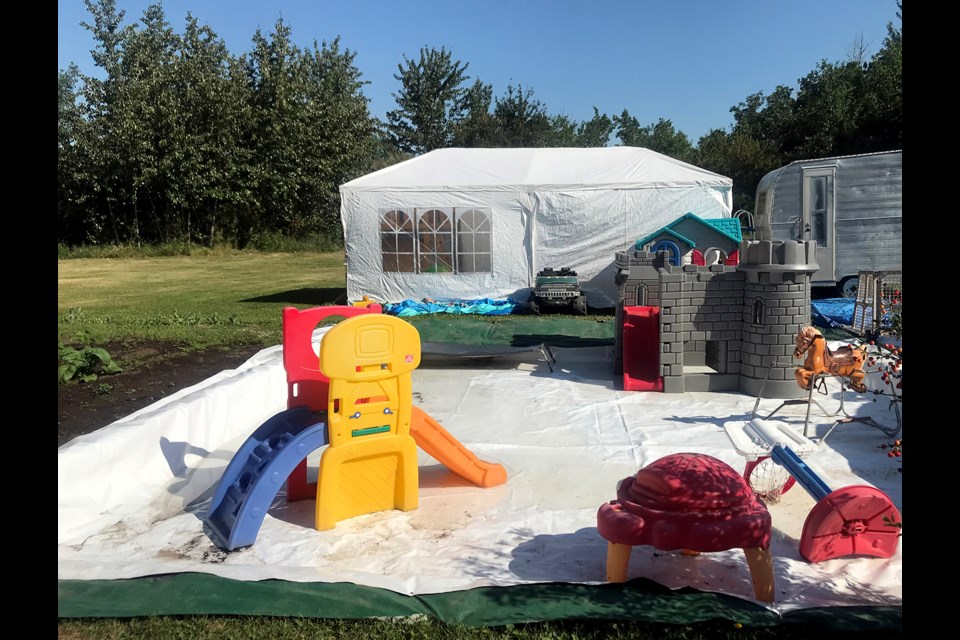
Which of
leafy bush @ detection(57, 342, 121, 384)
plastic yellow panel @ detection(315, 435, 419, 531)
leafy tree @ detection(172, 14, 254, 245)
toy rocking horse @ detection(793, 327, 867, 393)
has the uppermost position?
leafy tree @ detection(172, 14, 254, 245)

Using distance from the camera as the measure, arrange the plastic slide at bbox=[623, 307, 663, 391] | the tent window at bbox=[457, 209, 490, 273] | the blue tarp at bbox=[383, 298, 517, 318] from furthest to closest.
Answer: the tent window at bbox=[457, 209, 490, 273]
the blue tarp at bbox=[383, 298, 517, 318]
the plastic slide at bbox=[623, 307, 663, 391]

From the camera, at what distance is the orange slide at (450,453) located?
4.48 m

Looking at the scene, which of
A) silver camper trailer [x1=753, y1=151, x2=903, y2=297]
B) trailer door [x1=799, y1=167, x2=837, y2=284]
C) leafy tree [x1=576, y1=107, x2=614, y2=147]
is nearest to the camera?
silver camper trailer [x1=753, y1=151, x2=903, y2=297]

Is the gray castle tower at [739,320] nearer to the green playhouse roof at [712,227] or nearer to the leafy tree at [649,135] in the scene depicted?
the green playhouse roof at [712,227]

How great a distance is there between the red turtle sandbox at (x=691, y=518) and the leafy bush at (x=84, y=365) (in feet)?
19.4

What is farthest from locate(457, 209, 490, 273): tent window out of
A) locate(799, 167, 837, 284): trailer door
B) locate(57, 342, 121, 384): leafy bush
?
locate(57, 342, 121, 384): leafy bush

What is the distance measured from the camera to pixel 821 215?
1360 cm

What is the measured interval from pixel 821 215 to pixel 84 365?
11.8 meters

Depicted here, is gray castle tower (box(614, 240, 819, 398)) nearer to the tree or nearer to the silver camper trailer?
the silver camper trailer

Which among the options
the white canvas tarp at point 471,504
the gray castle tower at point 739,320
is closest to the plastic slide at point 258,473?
the white canvas tarp at point 471,504

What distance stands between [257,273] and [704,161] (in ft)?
83.1

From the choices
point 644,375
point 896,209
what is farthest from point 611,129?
point 644,375

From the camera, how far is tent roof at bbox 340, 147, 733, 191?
14.5 m

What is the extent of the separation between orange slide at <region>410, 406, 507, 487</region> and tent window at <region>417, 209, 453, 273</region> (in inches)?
404
